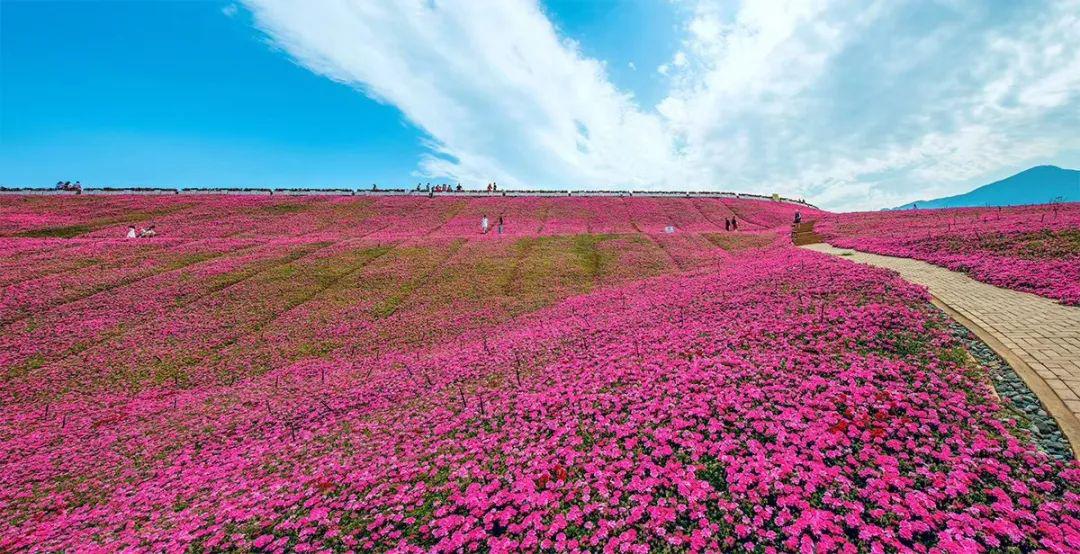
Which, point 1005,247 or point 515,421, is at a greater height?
point 1005,247

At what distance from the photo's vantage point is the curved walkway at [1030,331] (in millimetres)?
9297

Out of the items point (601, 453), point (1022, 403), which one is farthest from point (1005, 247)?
point (601, 453)

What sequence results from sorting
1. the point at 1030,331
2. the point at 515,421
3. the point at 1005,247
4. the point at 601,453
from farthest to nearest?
1. the point at 1005,247
2. the point at 1030,331
3. the point at 515,421
4. the point at 601,453

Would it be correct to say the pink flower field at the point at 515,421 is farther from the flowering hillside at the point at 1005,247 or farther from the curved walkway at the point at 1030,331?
the flowering hillside at the point at 1005,247

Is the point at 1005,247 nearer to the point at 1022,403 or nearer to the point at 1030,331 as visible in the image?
the point at 1030,331

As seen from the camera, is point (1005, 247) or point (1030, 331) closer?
point (1030, 331)

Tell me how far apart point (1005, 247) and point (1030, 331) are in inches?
614

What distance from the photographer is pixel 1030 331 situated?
12.7 metres

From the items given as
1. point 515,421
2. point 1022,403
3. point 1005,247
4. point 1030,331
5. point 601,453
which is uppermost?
point 1005,247

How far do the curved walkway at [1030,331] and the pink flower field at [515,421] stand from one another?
91cm

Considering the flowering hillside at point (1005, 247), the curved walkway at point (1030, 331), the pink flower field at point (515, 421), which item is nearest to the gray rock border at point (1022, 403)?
the curved walkway at point (1030, 331)

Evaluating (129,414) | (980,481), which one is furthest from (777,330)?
(129,414)

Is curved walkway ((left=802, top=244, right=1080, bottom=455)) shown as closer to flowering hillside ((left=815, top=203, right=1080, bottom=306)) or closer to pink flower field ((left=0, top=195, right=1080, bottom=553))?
pink flower field ((left=0, top=195, right=1080, bottom=553))

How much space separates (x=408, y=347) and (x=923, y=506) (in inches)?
783
